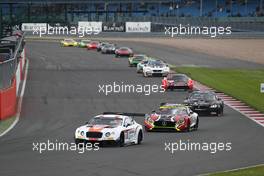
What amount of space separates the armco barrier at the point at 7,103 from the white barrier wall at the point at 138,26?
277 feet

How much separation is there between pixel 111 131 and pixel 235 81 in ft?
108

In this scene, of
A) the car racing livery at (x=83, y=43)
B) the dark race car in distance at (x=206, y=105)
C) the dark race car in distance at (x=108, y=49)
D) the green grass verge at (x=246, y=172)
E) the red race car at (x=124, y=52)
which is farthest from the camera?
the car racing livery at (x=83, y=43)

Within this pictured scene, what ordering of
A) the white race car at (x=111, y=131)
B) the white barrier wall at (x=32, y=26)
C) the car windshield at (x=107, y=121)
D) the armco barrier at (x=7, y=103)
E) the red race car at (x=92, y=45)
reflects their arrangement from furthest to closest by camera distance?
the white barrier wall at (x=32, y=26) < the red race car at (x=92, y=45) < the armco barrier at (x=7, y=103) < the car windshield at (x=107, y=121) < the white race car at (x=111, y=131)

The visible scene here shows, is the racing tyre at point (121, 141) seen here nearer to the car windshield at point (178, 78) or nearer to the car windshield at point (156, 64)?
the car windshield at point (178, 78)

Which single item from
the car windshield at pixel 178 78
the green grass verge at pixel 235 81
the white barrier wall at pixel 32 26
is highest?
the car windshield at pixel 178 78

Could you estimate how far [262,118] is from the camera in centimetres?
3509

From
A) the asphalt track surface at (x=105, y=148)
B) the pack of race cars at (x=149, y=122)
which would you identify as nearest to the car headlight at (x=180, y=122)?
the pack of race cars at (x=149, y=122)

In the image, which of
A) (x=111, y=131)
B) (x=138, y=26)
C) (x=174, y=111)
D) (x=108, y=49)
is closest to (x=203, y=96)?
(x=174, y=111)

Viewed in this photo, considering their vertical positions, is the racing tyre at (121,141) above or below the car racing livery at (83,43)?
above

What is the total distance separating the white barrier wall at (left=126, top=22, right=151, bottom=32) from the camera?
394 feet

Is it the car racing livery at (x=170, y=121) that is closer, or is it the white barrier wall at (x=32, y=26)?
the car racing livery at (x=170, y=121)

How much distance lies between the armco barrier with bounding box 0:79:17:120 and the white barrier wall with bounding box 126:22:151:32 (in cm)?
8429

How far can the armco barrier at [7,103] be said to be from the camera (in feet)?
107

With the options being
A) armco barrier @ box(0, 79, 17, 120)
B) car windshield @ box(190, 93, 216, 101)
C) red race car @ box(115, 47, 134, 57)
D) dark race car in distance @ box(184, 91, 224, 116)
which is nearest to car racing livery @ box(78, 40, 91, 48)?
red race car @ box(115, 47, 134, 57)
